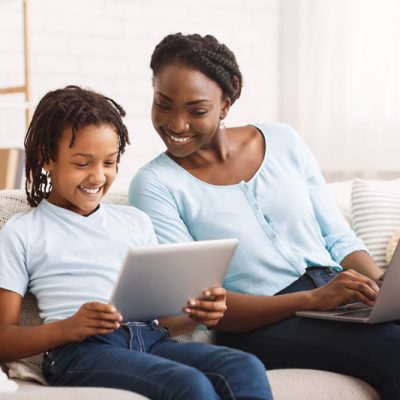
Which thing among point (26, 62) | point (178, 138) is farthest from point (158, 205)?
point (26, 62)

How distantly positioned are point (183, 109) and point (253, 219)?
300mm

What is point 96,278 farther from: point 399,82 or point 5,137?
point 399,82

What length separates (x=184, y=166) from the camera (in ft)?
7.14

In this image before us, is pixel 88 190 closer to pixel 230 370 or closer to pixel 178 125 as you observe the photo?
pixel 178 125

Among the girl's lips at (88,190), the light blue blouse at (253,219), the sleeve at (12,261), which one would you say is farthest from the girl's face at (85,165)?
the light blue blouse at (253,219)

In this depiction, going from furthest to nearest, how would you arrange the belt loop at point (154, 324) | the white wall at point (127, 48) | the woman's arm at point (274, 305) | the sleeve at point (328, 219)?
the white wall at point (127, 48) < the sleeve at point (328, 219) < the woman's arm at point (274, 305) < the belt loop at point (154, 324)

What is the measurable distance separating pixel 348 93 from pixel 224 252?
2841 millimetres

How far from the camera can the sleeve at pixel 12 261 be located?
67.4 inches

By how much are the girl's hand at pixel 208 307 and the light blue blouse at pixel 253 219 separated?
28 centimetres

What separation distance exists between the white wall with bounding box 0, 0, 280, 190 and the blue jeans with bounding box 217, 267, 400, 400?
226cm

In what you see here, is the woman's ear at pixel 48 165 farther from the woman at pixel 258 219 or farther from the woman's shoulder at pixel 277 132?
the woman's shoulder at pixel 277 132

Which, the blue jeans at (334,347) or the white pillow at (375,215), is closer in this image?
the blue jeans at (334,347)

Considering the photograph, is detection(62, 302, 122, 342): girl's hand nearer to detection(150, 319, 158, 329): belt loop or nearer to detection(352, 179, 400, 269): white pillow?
detection(150, 319, 158, 329): belt loop

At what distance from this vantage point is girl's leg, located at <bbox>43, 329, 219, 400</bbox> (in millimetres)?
1543
